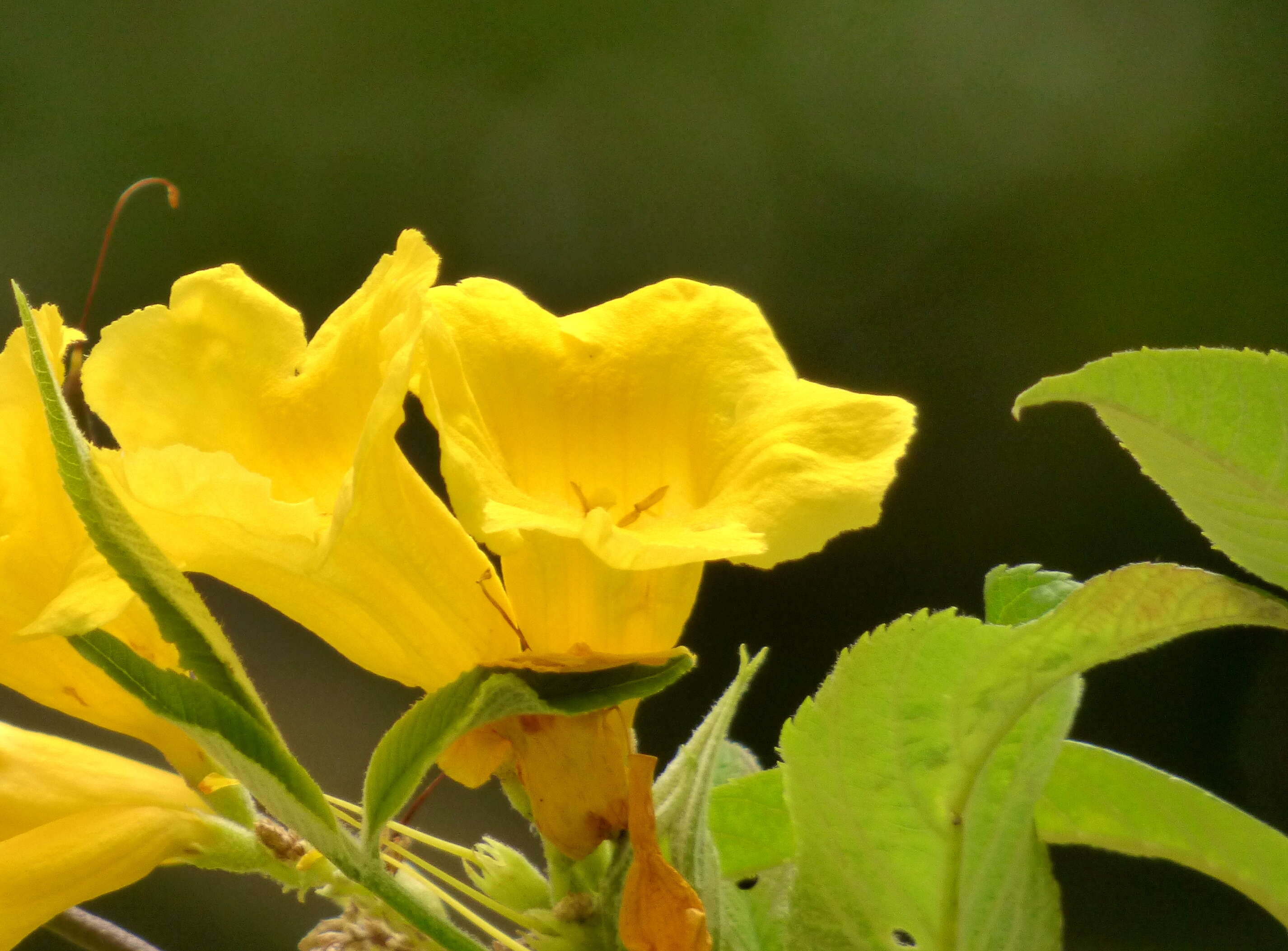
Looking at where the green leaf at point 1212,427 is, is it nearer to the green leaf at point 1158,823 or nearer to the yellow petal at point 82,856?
the green leaf at point 1158,823

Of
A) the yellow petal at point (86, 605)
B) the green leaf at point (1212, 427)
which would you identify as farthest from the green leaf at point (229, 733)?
the green leaf at point (1212, 427)

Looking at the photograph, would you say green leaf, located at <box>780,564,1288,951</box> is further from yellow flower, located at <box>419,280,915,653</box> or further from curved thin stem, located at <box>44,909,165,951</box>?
curved thin stem, located at <box>44,909,165,951</box>

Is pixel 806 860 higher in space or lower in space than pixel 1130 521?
higher

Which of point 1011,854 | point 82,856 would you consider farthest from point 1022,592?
point 82,856

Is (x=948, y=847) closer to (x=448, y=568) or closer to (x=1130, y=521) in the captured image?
(x=448, y=568)

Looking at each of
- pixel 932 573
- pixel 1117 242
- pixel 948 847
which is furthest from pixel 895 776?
pixel 1117 242

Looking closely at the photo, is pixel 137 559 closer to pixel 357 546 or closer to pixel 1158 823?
pixel 357 546
